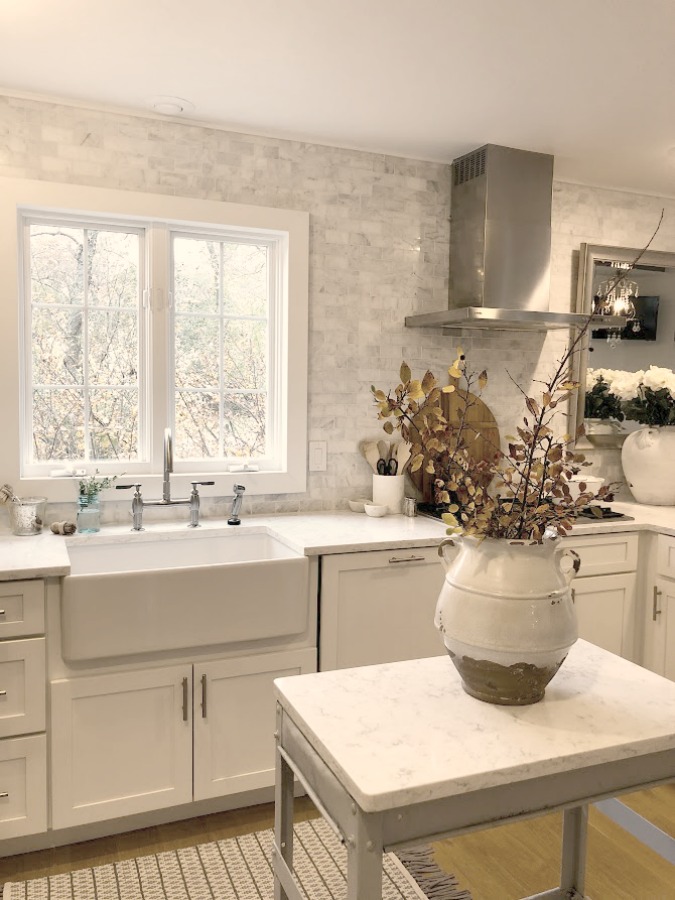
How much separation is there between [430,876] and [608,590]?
57.3 inches

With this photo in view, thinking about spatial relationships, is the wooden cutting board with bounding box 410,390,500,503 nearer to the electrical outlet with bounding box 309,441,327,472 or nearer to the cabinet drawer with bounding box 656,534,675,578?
the electrical outlet with bounding box 309,441,327,472

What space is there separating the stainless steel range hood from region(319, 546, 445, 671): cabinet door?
107 cm

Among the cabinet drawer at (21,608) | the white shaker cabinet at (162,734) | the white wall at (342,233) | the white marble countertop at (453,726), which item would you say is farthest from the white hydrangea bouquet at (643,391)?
the cabinet drawer at (21,608)

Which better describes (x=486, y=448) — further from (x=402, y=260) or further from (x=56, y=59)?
(x=56, y=59)

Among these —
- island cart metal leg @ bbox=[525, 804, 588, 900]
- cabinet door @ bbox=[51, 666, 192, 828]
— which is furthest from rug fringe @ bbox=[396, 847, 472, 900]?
cabinet door @ bbox=[51, 666, 192, 828]

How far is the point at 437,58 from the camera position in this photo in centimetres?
248

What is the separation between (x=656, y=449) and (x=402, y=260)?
61.1 inches

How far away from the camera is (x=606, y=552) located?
3.26 m

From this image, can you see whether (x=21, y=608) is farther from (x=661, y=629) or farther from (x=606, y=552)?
(x=661, y=629)

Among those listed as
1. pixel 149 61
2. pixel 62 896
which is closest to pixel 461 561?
pixel 62 896

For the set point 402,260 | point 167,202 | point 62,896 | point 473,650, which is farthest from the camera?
point 402,260

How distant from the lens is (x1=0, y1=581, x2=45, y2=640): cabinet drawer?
2301 mm

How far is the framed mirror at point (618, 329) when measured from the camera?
3889mm

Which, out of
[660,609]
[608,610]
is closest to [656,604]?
[660,609]
